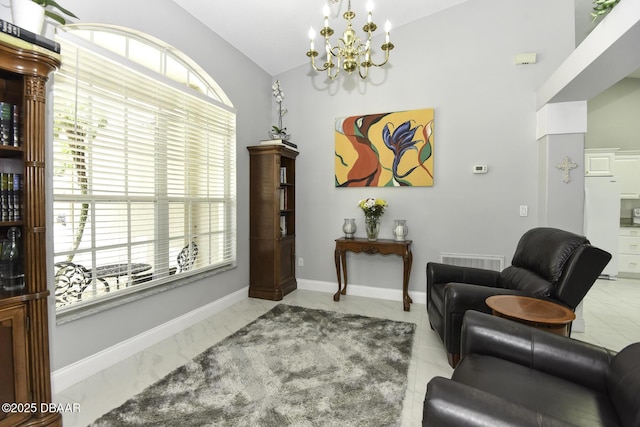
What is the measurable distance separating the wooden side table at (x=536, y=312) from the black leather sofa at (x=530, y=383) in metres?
0.35

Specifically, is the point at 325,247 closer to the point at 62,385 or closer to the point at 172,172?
the point at 172,172

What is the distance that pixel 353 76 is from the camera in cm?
404

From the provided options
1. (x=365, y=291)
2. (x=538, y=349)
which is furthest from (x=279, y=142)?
(x=538, y=349)

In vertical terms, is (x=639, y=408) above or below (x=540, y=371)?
above

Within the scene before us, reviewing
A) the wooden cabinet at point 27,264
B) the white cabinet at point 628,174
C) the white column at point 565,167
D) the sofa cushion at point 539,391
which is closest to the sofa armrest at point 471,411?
the sofa cushion at point 539,391

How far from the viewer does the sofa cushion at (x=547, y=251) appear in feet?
Result: 7.07

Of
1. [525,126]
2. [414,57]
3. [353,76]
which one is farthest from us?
[353,76]

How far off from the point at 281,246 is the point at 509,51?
3.40 metres

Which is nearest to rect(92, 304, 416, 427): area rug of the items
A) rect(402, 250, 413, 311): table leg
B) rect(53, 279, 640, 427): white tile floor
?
rect(53, 279, 640, 427): white tile floor

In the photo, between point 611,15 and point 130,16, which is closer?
point 611,15

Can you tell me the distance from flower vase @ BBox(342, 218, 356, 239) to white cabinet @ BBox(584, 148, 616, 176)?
4.21 meters

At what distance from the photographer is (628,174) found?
5250 mm

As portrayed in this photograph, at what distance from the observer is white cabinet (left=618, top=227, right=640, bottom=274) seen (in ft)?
16.5

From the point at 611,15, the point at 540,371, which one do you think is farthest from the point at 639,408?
the point at 611,15
